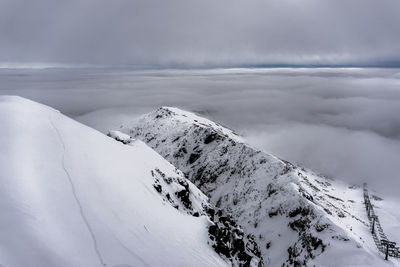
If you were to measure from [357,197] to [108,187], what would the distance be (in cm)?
13999

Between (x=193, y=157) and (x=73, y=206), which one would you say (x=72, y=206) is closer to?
(x=73, y=206)

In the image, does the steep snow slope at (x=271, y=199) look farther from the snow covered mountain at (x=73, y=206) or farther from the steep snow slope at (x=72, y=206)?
the snow covered mountain at (x=73, y=206)

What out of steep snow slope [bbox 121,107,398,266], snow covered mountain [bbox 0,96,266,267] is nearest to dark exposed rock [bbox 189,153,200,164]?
steep snow slope [bbox 121,107,398,266]

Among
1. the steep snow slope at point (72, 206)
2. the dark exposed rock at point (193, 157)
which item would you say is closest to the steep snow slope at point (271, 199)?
the dark exposed rock at point (193, 157)

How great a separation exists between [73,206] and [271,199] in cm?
7961

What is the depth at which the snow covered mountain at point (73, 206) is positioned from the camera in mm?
12680

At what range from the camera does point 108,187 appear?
894 inches

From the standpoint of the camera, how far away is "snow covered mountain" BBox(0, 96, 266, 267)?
1268cm

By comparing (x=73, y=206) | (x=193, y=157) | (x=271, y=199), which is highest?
(x=73, y=206)

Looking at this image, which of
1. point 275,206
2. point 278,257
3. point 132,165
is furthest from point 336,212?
point 132,165

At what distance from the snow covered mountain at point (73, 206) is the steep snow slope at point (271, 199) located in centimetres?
4164

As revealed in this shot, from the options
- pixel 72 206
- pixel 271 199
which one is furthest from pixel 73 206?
pixel 271 199

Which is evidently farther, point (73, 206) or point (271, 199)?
point (271, 199)

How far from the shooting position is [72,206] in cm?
1667
